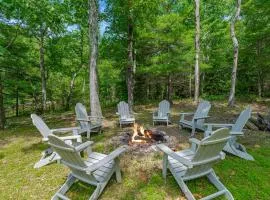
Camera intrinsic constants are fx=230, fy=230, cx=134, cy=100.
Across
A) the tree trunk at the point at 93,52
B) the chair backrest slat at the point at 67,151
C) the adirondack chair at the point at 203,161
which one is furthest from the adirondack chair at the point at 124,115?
the chair backrest slat at the point at 67,151

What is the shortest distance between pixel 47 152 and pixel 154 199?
2.80 meters

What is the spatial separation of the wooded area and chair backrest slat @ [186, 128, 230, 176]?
5.00 meters

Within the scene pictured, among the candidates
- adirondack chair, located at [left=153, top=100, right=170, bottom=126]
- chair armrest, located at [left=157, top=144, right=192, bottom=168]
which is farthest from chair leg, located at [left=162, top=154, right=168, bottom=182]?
adirondack chair, located at [left=153, top=100, right=170, bottom=126]

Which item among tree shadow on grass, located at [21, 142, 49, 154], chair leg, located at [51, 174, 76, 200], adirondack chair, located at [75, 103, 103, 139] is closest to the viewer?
chair leg, located at [51, 174, 76, 200]

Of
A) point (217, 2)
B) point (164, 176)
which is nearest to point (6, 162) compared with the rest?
point (164, 176)

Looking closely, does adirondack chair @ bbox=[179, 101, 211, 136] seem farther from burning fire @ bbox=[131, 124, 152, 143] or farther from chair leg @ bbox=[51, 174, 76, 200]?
chair leg @ bbox=[51, 174, 76, 200]

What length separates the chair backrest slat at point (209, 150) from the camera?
300cm

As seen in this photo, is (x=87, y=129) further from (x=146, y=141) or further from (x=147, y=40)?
(x=147, y=40)

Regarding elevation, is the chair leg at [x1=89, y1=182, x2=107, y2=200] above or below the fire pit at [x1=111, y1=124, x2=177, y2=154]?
below

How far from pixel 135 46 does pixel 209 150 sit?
9611 mm

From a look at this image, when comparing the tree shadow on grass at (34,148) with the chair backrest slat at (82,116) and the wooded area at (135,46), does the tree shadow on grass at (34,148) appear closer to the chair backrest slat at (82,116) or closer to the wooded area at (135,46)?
the chair backrest slat at (82,116)

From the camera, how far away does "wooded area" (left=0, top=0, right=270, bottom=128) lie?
8273 millimetres

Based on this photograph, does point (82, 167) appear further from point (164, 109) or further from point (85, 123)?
point (164, 109)

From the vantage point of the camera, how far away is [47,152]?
5070 mm
